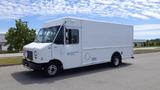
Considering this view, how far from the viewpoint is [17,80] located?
11.4 meters

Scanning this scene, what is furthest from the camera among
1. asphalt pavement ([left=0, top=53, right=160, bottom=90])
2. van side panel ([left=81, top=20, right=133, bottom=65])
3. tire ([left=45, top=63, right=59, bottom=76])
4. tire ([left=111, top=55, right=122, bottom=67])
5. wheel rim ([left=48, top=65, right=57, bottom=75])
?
tire ([left=111, top=55, right=122, bottom=67])

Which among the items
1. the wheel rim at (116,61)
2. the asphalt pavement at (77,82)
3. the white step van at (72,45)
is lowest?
the asphalt pavement at (77,82)

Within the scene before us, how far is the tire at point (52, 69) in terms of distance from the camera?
1205cm

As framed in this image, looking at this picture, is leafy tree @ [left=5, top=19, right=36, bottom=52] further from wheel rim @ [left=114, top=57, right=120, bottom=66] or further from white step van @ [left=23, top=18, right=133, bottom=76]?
white step van @ [left=23, top=18, right=133, bottom=76]

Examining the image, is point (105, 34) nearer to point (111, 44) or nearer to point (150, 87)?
point (111, 44)

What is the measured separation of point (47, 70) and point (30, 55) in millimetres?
1191

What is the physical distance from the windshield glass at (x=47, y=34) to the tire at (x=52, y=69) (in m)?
1.20

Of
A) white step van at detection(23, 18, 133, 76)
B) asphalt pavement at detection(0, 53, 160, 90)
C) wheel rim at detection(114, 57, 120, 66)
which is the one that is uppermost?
white step van at detection(23, 18, 133, 76)

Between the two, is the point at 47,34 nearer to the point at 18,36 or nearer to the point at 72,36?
the point at 72,36

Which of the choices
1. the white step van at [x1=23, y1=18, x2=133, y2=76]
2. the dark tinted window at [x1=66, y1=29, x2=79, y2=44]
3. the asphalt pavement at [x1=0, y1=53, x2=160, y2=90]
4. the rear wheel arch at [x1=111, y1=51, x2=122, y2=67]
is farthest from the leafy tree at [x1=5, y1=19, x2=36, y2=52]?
the asphalt pavement at [x1=0, y1=53, x2=160, y2=90]

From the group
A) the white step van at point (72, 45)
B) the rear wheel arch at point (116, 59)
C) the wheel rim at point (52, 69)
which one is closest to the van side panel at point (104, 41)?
the white step van at point (72, 45)

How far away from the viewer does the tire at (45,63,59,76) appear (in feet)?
39.5

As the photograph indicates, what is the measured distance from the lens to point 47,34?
13023mm

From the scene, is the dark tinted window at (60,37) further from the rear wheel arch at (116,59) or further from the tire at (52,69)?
the rear wheel arch at (116,59)
